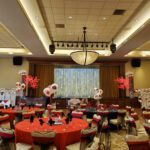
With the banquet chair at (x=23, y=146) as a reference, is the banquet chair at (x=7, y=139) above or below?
above

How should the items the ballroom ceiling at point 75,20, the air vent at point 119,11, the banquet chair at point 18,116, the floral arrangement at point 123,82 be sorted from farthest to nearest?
the floral arrangement at point 123,82
the banquet chair at point 18,116
the air vent at point 119,11
the ballroom ceiling at point 75,20

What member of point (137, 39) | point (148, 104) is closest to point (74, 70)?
point (148, 104)

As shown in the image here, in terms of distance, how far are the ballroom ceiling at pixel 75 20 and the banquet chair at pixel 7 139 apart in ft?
9.44

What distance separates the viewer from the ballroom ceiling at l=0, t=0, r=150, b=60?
5215 millimetres

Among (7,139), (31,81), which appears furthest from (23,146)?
(31,81)

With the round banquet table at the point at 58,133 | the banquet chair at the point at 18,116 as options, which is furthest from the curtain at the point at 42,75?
the round banquet table at the point at 58,133

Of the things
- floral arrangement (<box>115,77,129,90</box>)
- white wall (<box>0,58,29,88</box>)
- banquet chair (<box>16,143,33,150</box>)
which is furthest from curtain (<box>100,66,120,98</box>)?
banquet chair (<box>16,143,33,150</box>)

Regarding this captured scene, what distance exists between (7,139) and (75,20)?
447 cm

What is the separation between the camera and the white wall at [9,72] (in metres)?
12.8

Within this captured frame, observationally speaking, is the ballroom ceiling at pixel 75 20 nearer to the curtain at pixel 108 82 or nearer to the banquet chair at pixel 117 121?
the banquet chair at pixel 117 121

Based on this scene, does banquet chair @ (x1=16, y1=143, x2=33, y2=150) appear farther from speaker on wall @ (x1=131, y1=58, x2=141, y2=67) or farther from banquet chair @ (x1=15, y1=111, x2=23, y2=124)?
speaker on wall @ (x1=131, y1=58, x2=141, y2=67)

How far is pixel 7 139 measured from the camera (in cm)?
368

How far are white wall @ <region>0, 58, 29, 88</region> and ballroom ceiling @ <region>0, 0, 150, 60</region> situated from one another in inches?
145

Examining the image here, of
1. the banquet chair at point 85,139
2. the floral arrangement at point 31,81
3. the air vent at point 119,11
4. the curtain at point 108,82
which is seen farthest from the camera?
the curtain at point 108,82
